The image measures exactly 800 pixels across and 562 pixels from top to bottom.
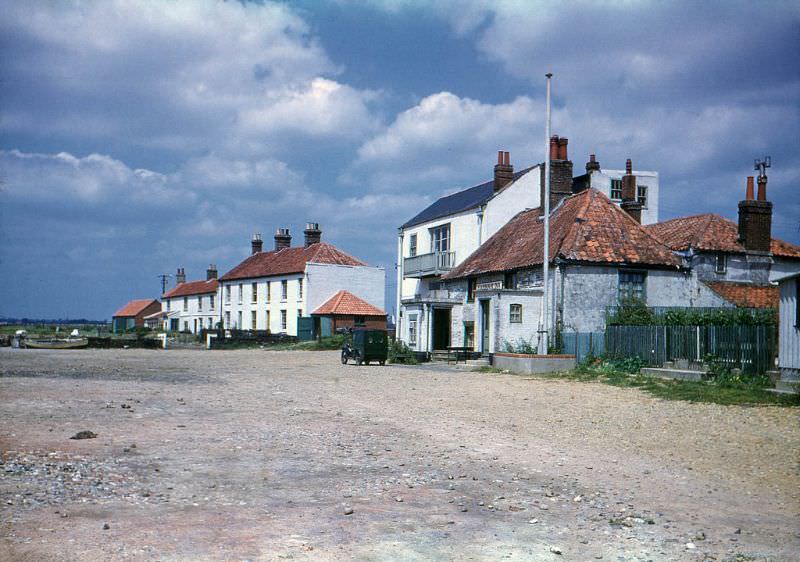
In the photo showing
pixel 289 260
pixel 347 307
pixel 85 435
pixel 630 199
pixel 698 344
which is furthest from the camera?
pixel 289 260

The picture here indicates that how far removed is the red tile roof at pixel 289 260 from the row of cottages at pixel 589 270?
20.0 metres

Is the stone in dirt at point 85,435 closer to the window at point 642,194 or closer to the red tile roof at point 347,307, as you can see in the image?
the window at point 642,194

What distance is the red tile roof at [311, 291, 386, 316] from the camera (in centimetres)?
5519

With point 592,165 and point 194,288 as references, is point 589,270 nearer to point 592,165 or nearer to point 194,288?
point 592,165

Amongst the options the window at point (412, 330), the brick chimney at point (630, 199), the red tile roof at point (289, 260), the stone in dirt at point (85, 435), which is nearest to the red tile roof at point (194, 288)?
the red tile roof at point (289, 260)

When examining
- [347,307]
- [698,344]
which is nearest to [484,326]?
[698,344]

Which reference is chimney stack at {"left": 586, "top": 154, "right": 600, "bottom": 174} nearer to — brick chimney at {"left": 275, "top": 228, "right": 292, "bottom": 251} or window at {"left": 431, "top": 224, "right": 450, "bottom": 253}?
window at {"left": 431, "top": 224, "right": 450, "bottom": 253}

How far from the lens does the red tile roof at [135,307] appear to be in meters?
99.2

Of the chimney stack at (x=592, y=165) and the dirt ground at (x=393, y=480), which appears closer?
the dirt ground at (x=393, y=480)

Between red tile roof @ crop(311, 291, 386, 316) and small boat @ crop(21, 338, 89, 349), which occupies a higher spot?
red tile roof @ crop(311, 291, 386, 316)

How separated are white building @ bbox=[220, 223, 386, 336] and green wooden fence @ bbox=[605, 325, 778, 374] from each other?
112ft

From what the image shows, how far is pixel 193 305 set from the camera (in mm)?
81062

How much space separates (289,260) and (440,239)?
842 inches

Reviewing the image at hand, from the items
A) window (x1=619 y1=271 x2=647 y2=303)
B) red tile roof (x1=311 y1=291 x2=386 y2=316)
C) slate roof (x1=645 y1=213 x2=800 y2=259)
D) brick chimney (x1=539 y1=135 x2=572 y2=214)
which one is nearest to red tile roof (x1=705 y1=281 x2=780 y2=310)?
slate roof (x1=645 y1=213 x2=800 y2=259)
